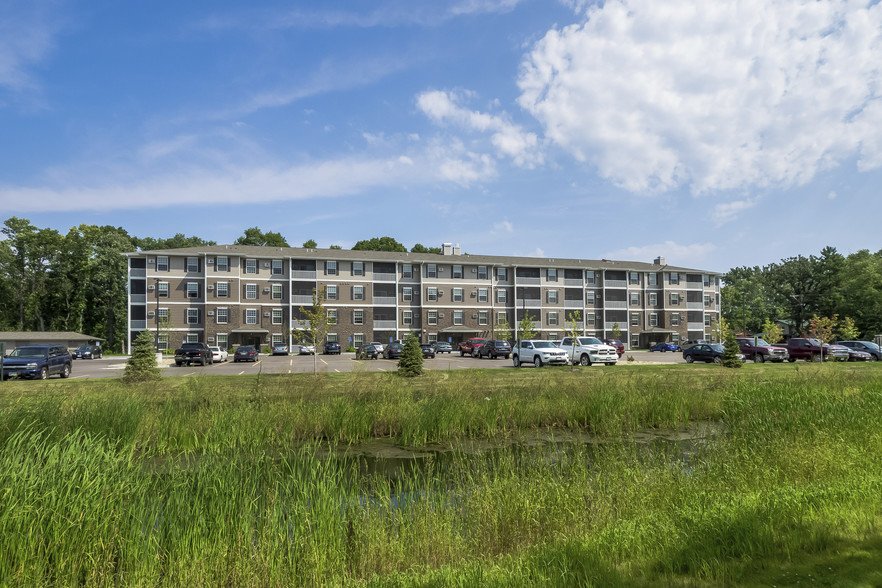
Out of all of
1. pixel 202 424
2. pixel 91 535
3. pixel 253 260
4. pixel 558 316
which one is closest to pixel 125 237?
pixel 253 260

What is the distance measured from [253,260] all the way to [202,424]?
59.1m

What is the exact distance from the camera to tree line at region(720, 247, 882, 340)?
74750 millimetres

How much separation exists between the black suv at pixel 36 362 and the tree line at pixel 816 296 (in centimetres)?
6929

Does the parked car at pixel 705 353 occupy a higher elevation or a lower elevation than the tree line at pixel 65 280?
lower

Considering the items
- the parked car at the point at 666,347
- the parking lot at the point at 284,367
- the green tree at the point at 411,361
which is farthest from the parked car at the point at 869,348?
the green tree at the point at 411,361

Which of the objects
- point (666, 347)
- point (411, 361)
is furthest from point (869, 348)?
point (411, 361)

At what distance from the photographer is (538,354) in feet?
113

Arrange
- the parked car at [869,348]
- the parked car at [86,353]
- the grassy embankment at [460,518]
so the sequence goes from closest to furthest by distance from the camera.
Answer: the grassy embankment at [460,518], the parked car at [869,348], the parked car at [86,353]

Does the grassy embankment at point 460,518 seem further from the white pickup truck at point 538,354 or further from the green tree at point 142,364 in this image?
the white pickup truck at point 538,354

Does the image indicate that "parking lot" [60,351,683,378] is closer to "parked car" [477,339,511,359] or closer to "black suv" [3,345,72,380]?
"black suv" [3,345,72,380]

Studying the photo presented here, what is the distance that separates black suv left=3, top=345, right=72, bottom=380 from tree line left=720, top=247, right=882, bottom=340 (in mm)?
69289

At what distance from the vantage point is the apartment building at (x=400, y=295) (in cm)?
6456

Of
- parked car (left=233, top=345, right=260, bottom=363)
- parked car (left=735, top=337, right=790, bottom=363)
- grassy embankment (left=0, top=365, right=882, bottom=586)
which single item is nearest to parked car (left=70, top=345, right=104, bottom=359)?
parked car (left=233, top=345, right=260, bottom=363)

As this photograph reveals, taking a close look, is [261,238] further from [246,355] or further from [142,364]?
[142,364]
